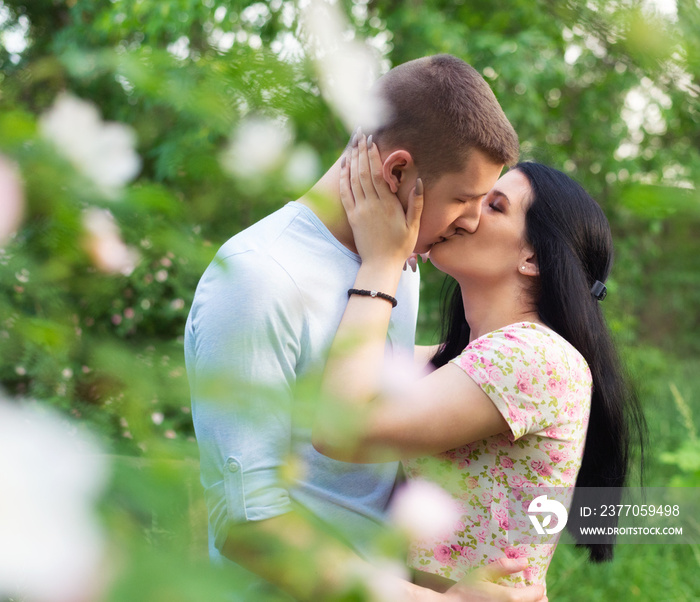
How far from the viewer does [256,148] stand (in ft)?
1.22

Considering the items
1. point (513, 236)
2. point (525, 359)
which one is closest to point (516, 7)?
point (513, 236)

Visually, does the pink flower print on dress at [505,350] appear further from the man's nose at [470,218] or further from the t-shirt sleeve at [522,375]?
the man's nose at [470,218]

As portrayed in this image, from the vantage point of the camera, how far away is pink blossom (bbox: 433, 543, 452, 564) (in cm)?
158

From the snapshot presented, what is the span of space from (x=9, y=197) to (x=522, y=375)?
1.29m

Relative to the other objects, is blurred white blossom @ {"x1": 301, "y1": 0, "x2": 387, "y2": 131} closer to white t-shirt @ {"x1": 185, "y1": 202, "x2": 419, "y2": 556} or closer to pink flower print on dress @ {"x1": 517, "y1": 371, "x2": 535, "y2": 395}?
white t-shirt @ {"x1": 185, "y1": 202, "x2": 419, "y2": 556}

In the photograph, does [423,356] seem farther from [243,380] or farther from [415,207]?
[243,380]

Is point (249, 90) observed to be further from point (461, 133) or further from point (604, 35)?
point (461, 133)

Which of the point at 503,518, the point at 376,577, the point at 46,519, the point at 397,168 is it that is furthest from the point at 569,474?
the point at 46,519

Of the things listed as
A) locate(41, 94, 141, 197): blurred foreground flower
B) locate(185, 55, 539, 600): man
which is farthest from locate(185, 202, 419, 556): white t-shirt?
locate(41, 94, 141, 197): blurred foreground flower

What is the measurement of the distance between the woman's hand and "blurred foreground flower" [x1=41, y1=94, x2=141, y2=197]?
110 cm

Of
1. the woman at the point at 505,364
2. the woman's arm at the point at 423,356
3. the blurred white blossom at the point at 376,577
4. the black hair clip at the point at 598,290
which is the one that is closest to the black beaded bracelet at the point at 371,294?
the woman at the point at 505,364

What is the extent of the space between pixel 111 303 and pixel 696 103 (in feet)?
1.57

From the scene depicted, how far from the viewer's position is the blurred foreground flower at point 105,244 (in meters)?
0.38

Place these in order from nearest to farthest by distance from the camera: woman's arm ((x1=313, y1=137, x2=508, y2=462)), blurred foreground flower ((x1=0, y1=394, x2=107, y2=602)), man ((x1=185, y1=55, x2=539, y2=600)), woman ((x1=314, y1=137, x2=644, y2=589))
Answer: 1. blurred foreground flower ((x1=0, y1=394, x2=107, y2=602))
2. man ((x1=185, y1=55, x2=539, y2=600))
3. woman's arm ((x1=313, y1=137, x2=508, y2=462))
4. woman ((x1=314, y1=137, x2=644, y2=589))
